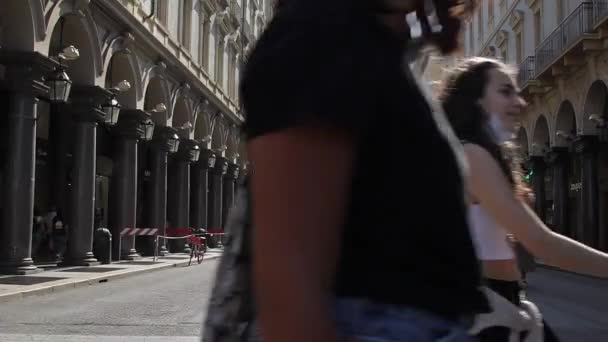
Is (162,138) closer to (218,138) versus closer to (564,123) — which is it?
(218,138)

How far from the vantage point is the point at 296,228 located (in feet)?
3.18

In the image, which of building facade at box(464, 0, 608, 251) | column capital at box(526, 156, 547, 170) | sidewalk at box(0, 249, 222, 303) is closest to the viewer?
sidewalk at box(0, 249, 222, 303)

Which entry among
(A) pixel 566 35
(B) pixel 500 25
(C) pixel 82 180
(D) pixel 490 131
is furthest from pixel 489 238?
(B) pixel 500 25

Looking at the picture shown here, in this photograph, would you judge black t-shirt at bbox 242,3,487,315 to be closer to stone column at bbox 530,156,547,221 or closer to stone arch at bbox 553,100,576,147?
stone arch at bbox 553,100,576,147

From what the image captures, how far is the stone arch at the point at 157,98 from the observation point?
957 inches

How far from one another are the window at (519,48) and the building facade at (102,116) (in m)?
14.2

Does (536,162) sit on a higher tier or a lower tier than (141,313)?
higher

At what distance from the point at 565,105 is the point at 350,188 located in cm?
2737

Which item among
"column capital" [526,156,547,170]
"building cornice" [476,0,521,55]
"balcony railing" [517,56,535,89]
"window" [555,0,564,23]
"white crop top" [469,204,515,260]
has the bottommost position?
"white crop top" [469,204,515,260]

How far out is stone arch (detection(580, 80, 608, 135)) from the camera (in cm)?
2302

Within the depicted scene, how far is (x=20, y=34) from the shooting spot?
14.2 m

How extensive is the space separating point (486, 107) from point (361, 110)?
1536mm

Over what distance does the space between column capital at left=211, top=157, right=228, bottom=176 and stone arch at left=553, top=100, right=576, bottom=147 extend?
16.3 m

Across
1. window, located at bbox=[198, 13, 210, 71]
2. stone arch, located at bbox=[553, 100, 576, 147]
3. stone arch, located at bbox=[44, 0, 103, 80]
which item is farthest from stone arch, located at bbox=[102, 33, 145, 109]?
stone arch, located at bbox=[553, 100, 576, 147]
